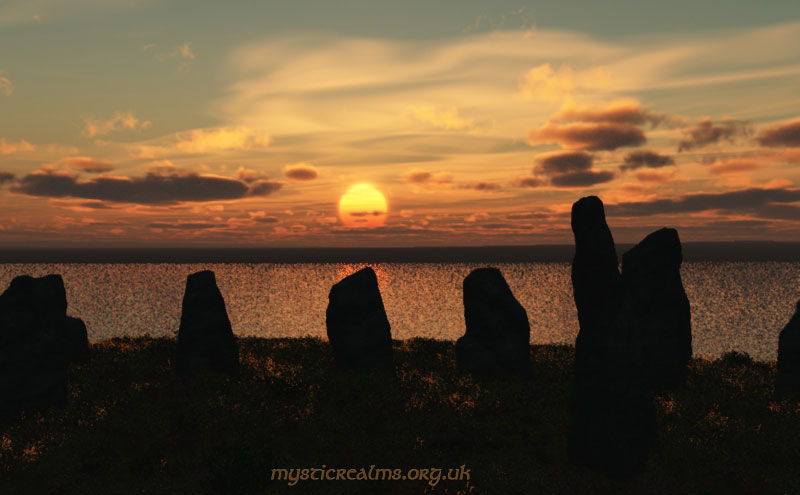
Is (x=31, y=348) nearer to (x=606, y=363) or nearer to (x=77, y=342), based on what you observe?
(x=77, y=342)

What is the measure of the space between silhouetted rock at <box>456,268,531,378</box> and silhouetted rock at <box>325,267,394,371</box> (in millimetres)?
3307

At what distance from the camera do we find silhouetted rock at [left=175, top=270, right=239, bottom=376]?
2395 centimetres

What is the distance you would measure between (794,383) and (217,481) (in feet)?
64.3

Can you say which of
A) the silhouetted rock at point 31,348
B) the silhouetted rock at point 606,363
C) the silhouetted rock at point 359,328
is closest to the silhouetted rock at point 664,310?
the silhouetted rock at point 606,363

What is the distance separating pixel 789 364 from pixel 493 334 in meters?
10.5

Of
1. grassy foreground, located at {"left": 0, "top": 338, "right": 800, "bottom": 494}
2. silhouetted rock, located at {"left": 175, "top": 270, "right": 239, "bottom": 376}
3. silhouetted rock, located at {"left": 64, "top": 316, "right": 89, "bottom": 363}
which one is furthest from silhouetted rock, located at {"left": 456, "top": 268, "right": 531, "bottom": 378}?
silhouetted rock, located at {"left": 64, "top": 316, "right": 89, "bottom": 363}

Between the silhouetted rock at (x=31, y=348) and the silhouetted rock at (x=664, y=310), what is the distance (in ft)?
65.8

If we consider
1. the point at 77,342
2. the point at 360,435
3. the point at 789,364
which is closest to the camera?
the point at 360,435

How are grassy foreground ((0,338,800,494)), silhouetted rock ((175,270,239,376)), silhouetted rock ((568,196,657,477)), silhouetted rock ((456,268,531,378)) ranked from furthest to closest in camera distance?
silhouetted rock ((456,268,531,378)) → silhouetted rock ((175,270,239,376)) → grassy foreground ((0,338,800,494)) → silhouetted rock ((568,196,657,477))

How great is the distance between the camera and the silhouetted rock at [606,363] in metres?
15.4

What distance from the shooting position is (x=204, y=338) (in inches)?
946

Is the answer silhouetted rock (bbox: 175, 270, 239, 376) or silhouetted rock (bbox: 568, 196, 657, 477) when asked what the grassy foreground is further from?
silhouetted rock (bbox: 175, 270, 239, 376)

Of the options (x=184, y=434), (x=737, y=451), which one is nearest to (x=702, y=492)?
(x=737, y=451)

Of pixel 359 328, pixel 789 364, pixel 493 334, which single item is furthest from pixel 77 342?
pixel 789 364
